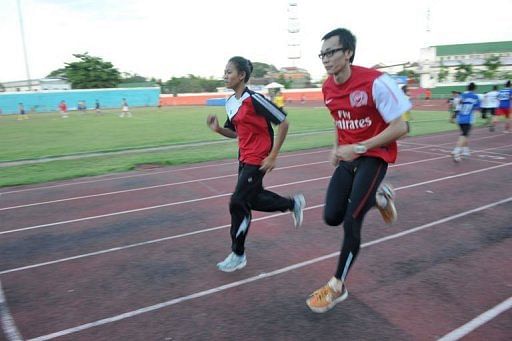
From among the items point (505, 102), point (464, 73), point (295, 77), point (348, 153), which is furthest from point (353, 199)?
point (295, 77)

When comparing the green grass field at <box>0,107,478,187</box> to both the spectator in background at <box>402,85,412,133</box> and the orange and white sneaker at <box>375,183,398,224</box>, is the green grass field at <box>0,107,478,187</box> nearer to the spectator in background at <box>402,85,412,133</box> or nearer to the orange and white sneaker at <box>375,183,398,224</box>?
the spectator in background at <box>402,85,412,133</box>

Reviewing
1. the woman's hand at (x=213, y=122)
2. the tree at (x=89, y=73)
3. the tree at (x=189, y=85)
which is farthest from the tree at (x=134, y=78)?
the woman's hand at (x=213, y=122)

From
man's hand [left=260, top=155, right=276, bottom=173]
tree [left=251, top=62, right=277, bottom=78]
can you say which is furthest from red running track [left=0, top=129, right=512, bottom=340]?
tree [left=251, top=62, right=277, bottom=78]

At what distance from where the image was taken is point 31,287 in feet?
12.4

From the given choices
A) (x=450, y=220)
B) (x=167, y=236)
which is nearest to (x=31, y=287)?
(x=167, y=236)

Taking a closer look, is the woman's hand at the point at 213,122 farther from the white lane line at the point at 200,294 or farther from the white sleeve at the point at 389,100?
the white sleeve at the point at 389,100

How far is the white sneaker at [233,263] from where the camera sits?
12.9 ft

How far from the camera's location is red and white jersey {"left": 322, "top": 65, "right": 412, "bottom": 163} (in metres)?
2.86

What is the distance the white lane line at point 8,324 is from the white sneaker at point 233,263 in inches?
69.1

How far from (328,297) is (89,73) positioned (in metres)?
69.3

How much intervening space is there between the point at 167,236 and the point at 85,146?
1080cm

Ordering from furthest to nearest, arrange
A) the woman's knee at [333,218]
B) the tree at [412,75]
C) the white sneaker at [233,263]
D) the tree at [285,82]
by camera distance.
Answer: the tree at [285,82], the tree at [412,75], the white sneaker at [233,263], the woman's knee at [333,218]

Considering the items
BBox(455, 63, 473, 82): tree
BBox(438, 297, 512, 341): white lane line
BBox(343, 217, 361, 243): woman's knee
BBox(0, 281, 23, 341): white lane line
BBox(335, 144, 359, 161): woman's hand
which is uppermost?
BBox(455, 63, 473, 82): tree

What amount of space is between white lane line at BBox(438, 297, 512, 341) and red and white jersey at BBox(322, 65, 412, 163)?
1307 mm
